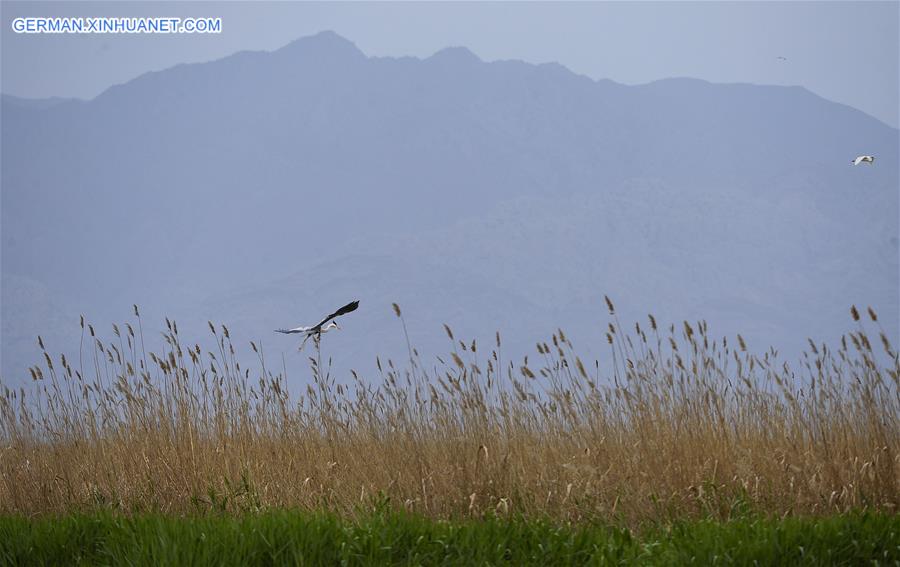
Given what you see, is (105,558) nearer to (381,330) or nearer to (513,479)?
(513,479)

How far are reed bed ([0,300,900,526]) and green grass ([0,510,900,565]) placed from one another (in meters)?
0.73

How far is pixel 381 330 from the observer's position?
87.0 m

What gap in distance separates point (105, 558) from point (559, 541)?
2.19 metres

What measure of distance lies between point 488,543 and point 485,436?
5.88 ft

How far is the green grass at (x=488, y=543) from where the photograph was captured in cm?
409

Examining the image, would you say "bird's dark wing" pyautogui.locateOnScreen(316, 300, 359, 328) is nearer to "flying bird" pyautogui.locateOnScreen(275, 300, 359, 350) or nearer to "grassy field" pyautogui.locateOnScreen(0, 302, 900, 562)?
"flying bird" pyautogui.locateOnScreen(275, 300, 359, 350)

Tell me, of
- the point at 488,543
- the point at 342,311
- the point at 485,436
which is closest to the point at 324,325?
the point at 342,311

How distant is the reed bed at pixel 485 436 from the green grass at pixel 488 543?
73cm

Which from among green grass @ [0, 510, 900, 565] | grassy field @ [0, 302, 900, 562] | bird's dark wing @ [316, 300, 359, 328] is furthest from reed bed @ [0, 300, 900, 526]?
green grass @ [0, 510, 900, 565]

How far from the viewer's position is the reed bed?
5586 millimetres

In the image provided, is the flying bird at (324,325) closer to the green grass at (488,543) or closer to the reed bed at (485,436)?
the reed bed at (485,436)

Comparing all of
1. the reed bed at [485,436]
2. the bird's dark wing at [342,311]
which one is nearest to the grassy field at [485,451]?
the reed bed at [485,436]

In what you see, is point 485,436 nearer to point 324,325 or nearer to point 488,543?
point 324,325

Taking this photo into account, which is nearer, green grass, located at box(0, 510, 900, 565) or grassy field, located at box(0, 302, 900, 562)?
green grass, located at box(0, 510, 900, 565)
